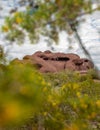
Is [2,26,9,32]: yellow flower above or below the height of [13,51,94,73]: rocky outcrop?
below

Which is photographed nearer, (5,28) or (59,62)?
(5,28)

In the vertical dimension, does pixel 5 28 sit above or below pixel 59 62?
below

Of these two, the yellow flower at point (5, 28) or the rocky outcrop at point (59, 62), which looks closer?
the yellow flower at point (5, 28)

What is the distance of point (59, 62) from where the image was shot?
132 feet

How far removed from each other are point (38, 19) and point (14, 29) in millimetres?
223

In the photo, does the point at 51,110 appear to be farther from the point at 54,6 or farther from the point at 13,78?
the point at 13,78

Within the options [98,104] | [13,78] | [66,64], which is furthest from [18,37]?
[66,64]

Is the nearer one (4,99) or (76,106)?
(4,99)

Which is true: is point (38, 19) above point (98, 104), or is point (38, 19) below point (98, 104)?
above

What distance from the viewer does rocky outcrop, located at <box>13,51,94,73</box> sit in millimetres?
37562

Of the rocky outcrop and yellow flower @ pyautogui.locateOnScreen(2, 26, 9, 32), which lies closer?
yellow flower @ pyautogui.locateOnScreen(2, 26, 9, 32)

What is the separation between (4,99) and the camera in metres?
0.79

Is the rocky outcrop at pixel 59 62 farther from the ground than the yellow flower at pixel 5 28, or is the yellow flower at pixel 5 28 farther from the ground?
the rocky outcrop at pixel 59 62

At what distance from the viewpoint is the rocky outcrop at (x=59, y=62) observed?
37562 mm
